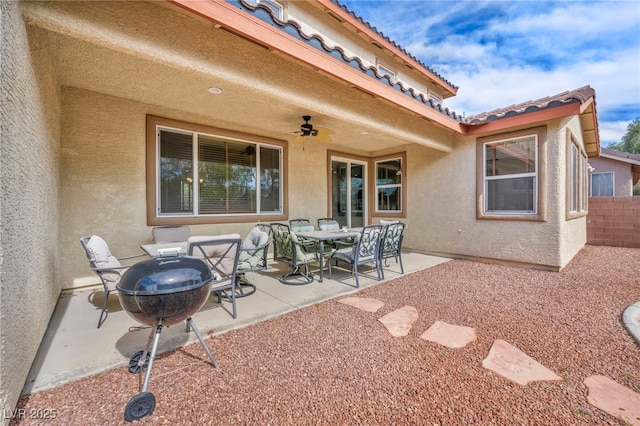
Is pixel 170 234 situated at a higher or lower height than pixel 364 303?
higher

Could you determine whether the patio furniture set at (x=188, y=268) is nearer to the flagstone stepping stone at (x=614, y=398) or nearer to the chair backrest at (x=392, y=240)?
the chair backrest at (x=392, y=240)

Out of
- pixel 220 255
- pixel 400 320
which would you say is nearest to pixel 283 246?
pixel 220 255

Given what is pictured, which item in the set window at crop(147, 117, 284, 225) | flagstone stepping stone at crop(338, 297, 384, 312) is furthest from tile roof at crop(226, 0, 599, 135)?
flagstone stepping stone at crop(338, 297, 384, 312)

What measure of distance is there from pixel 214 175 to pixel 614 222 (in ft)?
40.5

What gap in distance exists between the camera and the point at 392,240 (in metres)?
5.62

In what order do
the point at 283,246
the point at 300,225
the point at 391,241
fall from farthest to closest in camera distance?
the point at 300,225 → the point at 391,241 → the point at 283,246

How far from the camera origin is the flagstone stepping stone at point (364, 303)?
3795 millimetres

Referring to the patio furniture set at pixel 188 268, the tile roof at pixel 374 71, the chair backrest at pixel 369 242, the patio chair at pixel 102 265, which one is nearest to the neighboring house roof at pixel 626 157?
the tile roof at pixel 374 71

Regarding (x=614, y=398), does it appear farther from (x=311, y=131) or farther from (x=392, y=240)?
Result: (x=311, y=131)

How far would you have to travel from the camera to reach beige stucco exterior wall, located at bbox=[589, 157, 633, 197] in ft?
44.3

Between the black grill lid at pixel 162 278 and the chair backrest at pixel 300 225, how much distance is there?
4063mm

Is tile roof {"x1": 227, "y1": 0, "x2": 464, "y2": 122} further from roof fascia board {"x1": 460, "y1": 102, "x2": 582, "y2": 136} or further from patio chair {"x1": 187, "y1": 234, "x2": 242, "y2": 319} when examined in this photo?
patio chair {"x1": 187, "y1": 234, "x2": 242, "y2": 319}

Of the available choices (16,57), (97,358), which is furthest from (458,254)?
(16,57)

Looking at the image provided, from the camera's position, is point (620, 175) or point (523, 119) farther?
point (620, 175)
